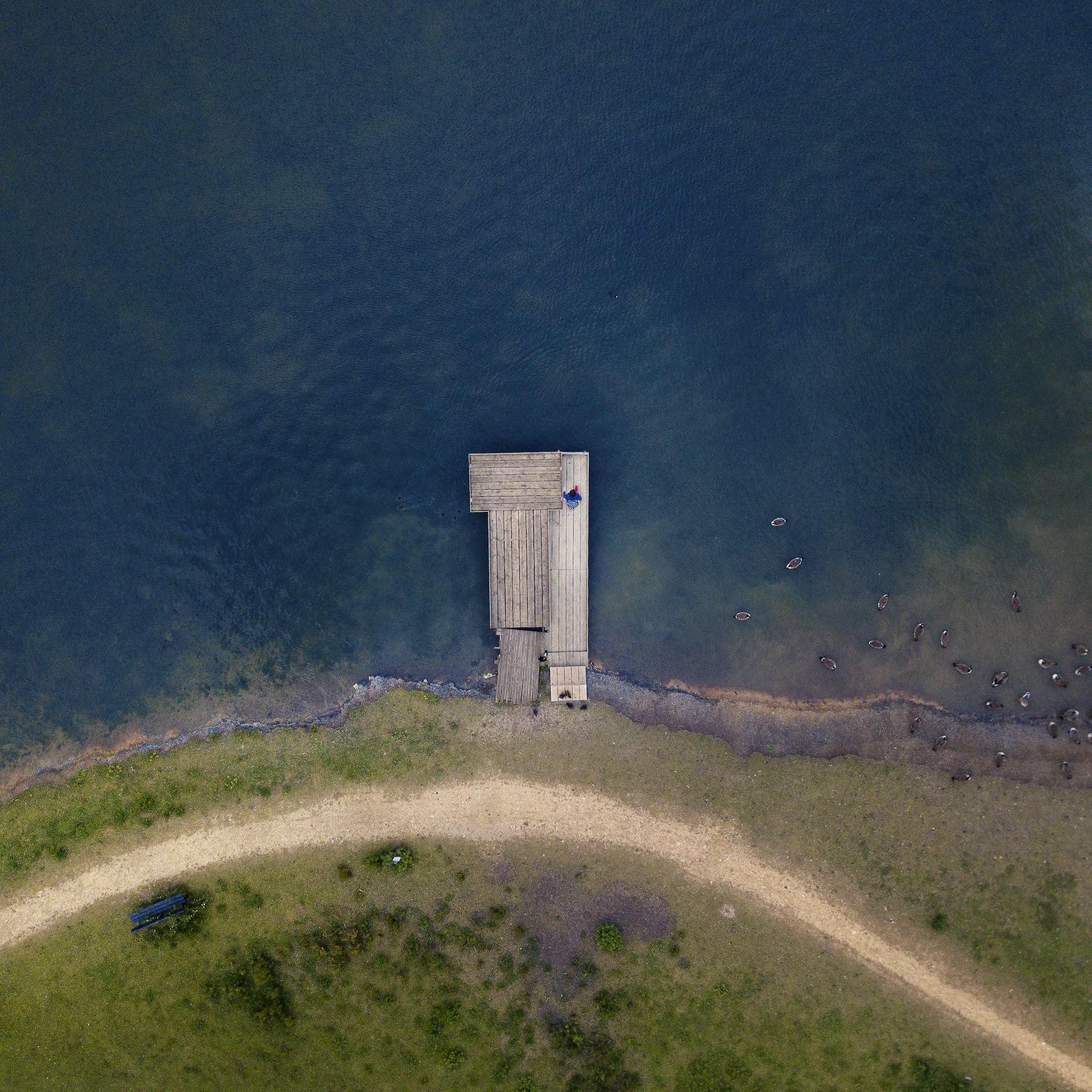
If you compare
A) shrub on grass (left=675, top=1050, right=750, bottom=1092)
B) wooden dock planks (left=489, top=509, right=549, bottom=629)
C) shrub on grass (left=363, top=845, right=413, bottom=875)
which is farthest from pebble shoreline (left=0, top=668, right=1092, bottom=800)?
shrub on grass (left=675, top=1050, right=750, bottom=1092)

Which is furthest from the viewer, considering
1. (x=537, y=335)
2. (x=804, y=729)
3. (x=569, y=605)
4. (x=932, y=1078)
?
(x=537, y=335)

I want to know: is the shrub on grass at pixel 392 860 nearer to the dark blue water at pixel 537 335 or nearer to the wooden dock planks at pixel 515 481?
the dark blue water at pixel 537 335

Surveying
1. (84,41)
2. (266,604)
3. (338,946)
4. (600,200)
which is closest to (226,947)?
(338,946)

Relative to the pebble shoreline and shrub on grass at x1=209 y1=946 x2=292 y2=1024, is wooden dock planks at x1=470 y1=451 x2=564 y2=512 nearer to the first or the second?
the pebble shoreline

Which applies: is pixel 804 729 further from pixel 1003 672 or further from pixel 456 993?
pixel 456 993

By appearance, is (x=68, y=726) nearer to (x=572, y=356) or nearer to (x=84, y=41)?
(x=572, y=356)

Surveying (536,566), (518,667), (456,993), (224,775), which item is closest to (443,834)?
(456,993)
